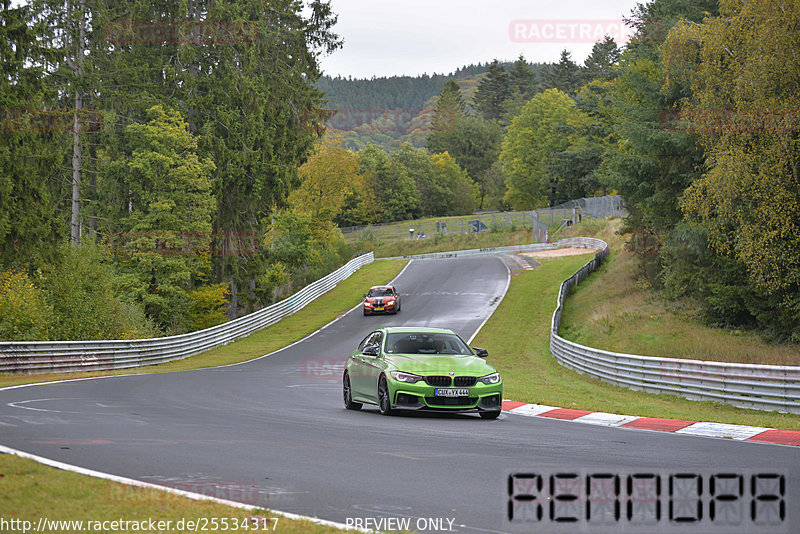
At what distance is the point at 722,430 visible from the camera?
40.9 ft

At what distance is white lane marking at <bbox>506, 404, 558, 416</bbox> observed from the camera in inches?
Answer: 605

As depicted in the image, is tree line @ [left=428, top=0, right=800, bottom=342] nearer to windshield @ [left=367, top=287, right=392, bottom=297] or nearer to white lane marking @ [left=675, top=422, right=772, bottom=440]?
windshield @ [left=367, top=287, right=392, bottom=297]

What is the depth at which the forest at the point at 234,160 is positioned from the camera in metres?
28.0

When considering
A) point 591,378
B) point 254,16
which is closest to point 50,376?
point 591,378

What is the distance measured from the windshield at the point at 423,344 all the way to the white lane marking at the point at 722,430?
13.6 feet

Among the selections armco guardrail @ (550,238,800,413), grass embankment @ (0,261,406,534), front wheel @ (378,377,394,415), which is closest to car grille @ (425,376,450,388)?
front wheel @ (378,377,394,415)

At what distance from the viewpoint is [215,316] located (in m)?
48.0

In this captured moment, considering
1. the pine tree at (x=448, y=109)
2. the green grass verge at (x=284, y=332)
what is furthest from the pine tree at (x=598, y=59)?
the green grass verge at (x=284, y=332)

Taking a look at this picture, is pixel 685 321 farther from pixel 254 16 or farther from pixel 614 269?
pixel 254 16

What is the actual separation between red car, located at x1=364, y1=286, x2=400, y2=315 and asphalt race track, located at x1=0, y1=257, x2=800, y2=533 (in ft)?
103

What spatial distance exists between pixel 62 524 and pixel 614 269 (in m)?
52.1

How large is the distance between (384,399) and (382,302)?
35.3m

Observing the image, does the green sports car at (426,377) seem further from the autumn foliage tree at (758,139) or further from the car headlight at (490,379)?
the autumn foliage tree at (758,139)

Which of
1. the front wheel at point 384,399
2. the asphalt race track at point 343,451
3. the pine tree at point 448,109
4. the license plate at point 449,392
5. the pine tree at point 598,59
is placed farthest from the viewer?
the pine tree at point 448,109
